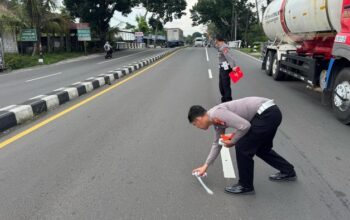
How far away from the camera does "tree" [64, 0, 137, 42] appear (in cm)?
3956

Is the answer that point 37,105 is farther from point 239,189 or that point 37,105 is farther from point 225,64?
point 239,189

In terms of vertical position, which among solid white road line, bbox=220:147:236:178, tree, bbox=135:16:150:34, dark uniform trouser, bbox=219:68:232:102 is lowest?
solid white road line, bbox=220:147:236:178

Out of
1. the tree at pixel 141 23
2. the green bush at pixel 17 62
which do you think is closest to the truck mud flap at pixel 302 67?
the green bush at pixel 17 62

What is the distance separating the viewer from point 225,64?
8359mm

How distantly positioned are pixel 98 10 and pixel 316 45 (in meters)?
34.4

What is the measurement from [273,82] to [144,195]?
10099 mm

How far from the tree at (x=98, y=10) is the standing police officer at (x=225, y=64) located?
33.5 metres

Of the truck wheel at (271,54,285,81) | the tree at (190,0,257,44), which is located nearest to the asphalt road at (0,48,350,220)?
the truck wheel at (271,54,285,81)

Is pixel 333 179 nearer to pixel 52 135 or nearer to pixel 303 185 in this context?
pixel 303 185

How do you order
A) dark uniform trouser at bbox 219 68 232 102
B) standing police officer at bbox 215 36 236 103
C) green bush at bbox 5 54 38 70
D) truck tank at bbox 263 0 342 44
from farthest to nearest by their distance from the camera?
green bush at bbox 5 54 38 70, dark uniform trouser at bbox 219 68 232 102, standing police officer at bbox 215 36 236 103, truck tank at bbox 263 0 342 44

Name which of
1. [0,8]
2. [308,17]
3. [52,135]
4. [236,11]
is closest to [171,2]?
[236,11]

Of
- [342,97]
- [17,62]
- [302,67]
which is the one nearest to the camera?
[342,97]

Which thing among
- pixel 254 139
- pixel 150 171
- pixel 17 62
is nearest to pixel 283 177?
pixel 254 139

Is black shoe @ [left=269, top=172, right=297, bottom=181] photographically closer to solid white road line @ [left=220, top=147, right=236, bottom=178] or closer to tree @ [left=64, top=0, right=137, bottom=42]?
solid white road line @ [left=220, top=147, right=236, bottom=178]
